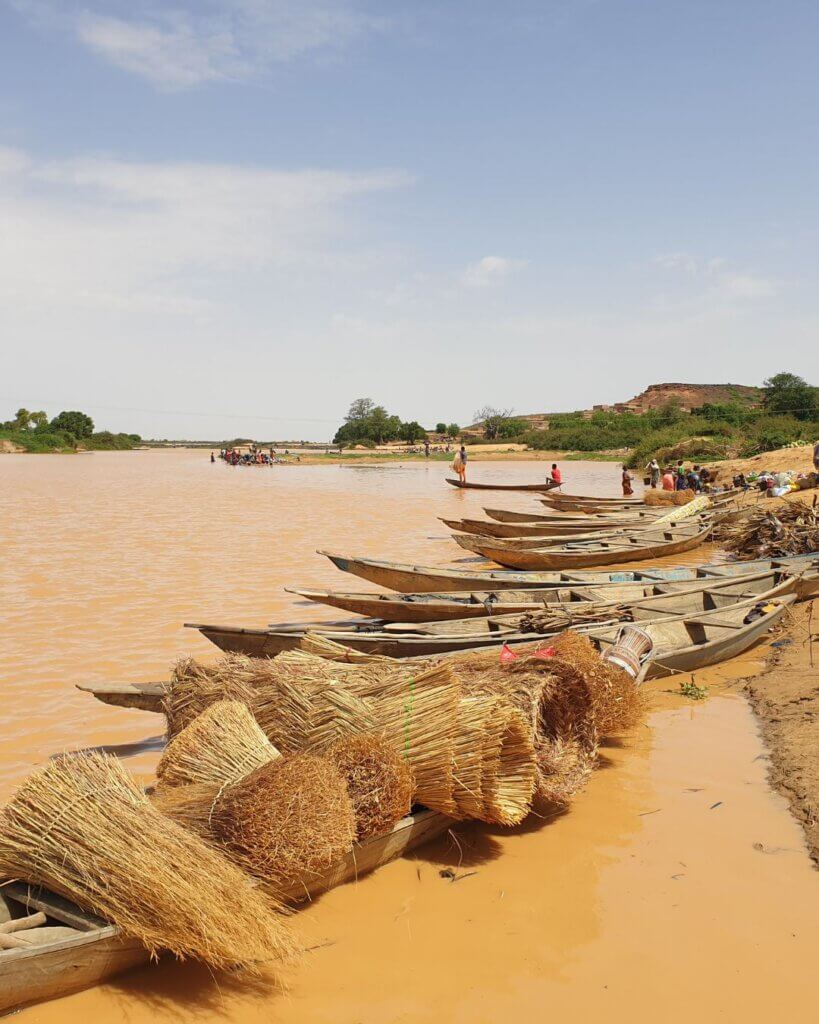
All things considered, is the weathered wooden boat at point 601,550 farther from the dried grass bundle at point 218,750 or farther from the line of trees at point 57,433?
the line of trees at point 57,433

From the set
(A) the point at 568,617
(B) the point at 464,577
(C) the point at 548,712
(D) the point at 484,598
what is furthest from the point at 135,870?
(B) the point at 464,577

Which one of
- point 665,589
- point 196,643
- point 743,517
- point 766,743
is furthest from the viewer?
point 743,517

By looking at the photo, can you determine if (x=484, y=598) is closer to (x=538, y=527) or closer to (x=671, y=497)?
(x=538, y=527)

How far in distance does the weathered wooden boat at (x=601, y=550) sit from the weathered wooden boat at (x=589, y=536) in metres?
0.02

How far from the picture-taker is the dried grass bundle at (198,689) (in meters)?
4.59

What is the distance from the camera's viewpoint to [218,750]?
3.90 meters

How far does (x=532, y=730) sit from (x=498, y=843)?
0.71 m

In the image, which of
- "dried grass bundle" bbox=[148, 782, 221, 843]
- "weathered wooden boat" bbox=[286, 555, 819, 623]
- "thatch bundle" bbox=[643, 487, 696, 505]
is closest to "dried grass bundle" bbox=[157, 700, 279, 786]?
"dried grass bundle" bbox=[148, 782, 221, 843]

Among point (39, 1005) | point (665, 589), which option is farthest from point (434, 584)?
point (39, 1005)

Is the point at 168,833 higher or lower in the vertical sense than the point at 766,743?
higher

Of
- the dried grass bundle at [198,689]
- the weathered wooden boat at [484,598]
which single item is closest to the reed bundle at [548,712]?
the dried grass bundle at [198,689]

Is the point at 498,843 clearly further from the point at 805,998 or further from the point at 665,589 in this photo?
the point at 665,589

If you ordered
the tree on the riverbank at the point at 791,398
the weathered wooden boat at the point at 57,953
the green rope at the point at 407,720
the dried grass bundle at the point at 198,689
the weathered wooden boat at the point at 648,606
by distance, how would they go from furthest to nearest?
the tree on the riverbank at the point at 791,398, the weathered wooden boat at the point at 648,606, the dried grass bundle at the point at 198,689, the green rope at the point at 407,720, the weathered wooden boat at the point at 57,953

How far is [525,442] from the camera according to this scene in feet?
238
